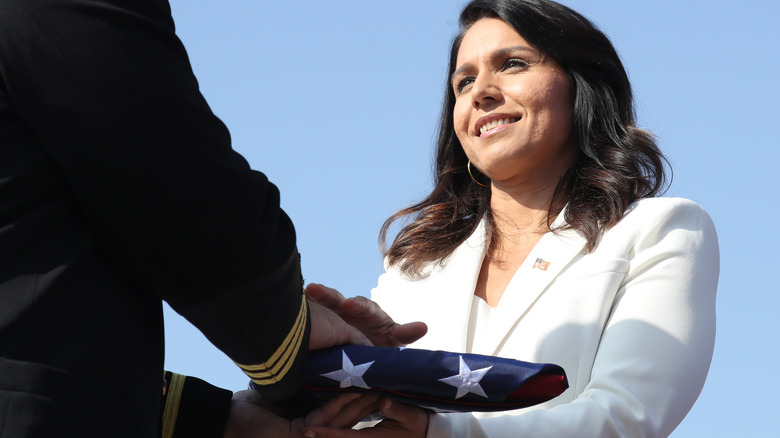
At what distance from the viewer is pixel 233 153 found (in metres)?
1.67

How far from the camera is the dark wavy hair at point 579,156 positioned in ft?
12.1

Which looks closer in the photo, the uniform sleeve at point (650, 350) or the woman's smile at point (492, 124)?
the uniform sleeve at point (650, 350)

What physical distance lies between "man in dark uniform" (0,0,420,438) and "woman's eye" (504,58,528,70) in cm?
243

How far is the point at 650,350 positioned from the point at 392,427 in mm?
942

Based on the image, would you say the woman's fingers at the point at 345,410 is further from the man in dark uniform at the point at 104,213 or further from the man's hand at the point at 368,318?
the man in dark uniform at the point at 104,213

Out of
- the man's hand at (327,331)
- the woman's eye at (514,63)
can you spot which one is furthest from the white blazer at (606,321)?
the woman's eye at (514,63)

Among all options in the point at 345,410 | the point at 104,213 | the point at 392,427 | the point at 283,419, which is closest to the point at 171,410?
the point at 283,419

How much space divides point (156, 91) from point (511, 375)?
1093 millimetres

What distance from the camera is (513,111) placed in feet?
12.5

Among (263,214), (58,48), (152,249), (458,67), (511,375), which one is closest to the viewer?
(58,48)

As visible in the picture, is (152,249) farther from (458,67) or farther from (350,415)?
(458,67)

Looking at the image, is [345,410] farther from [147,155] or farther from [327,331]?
[147,155]

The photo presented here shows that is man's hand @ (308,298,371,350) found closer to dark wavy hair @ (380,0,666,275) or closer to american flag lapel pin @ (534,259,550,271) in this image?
american flag lapel pin @ (534,259,550,271)

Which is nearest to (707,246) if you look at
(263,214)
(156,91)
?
(263,214)
